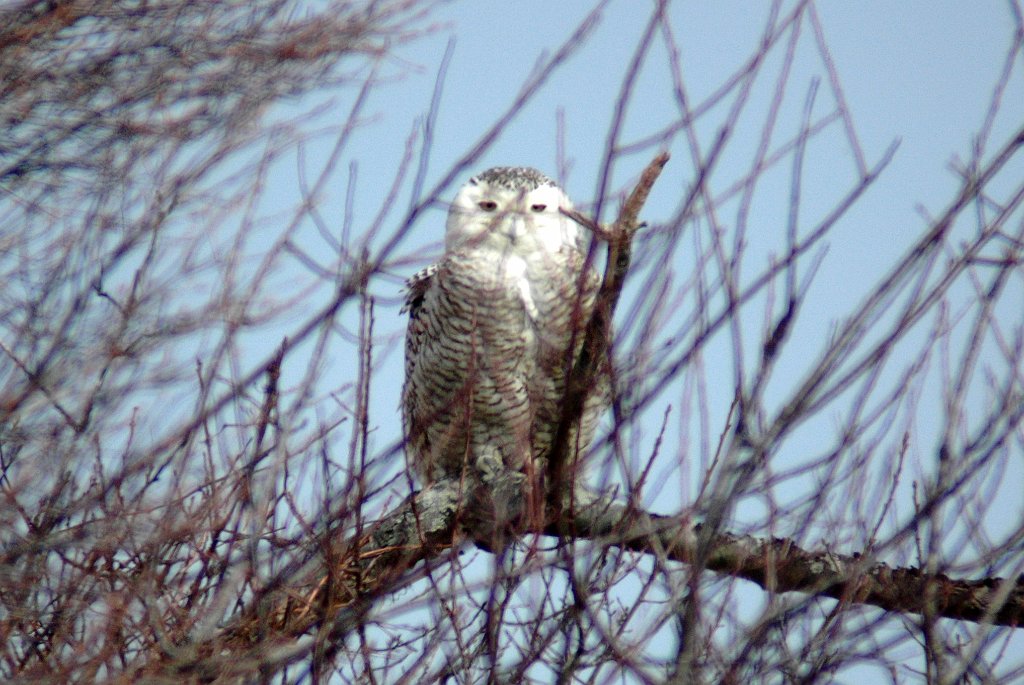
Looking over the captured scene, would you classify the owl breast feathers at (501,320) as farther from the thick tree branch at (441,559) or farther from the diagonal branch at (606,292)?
the diagonal branch at (606,292)

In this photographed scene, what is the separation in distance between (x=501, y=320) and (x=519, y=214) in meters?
0.50

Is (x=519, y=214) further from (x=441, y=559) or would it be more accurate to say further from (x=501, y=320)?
(x=441, y=559)

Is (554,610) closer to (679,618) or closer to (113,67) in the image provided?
(679,618)

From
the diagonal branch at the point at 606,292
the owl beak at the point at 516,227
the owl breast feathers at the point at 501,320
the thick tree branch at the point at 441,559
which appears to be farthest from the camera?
the owl beak at the point at 516,227

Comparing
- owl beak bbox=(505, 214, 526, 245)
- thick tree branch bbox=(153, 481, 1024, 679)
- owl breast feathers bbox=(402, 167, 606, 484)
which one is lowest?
thick tree branch bbox=(153, 481, 1024, 679)

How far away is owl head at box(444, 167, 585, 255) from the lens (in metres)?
5.95

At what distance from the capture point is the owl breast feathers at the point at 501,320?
→ 227 inches

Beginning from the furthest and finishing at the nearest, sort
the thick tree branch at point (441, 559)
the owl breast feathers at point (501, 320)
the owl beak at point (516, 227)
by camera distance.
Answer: the owl beak at point (516, 227)
the owl breast feathers at point (501, 320)
the thick tree branch at point (441, 559)

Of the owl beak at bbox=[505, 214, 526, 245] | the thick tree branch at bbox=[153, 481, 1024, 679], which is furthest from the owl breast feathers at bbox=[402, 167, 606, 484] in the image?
the thick tree branch at bbox=[153, 481, 1024, 679]

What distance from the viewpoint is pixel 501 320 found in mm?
5758

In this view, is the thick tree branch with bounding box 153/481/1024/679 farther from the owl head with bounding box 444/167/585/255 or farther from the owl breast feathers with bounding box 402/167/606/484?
the owl head with bounding box 444/167/585/255

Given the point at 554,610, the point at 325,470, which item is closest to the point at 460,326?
the point at 554,610

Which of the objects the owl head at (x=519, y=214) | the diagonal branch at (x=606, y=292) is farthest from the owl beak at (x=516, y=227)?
the diagonal branch at (x=606, y=292)

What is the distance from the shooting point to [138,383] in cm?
395
